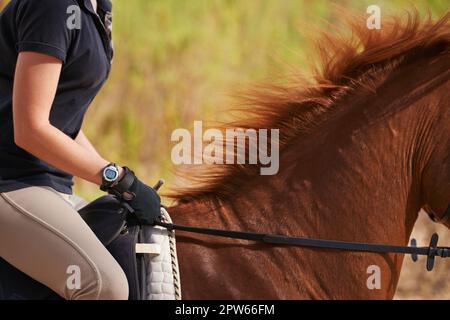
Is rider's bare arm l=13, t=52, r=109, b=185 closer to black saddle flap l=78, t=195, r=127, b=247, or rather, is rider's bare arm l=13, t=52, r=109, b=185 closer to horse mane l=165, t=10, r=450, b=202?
black saddle flap l=78, t=195, r=127, b=247

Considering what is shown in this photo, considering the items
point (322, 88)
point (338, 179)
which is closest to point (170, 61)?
point (322, 88)

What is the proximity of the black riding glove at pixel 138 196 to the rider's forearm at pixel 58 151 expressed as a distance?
10cm

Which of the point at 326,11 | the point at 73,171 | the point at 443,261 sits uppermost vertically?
the point at 326,11

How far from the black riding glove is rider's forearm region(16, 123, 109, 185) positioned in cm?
10

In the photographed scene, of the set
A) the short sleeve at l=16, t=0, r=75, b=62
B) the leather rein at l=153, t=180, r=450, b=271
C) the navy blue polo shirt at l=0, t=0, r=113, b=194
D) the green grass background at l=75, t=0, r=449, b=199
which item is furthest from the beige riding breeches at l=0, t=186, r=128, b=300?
the green grass background at l=75, t=0, r=449, b=199

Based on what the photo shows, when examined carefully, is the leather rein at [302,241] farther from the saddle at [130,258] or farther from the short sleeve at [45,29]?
the short sleeve at [45,29]

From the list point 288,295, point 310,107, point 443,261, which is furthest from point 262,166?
point 443,261

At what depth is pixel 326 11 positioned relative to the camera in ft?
27.0

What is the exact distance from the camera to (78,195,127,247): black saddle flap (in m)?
2.63

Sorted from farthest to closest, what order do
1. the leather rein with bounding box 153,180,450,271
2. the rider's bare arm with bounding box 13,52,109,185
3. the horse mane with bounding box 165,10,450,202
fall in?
the horse mane with bounding box 165,10,450,202
the leather rein with bounding box 153,180,450,271
the rider's bare arm with bounding box 13,52,109,185

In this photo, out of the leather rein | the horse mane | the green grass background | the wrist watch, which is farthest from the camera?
the green grass background

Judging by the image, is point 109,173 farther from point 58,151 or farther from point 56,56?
point 56,56

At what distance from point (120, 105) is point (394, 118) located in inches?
221
